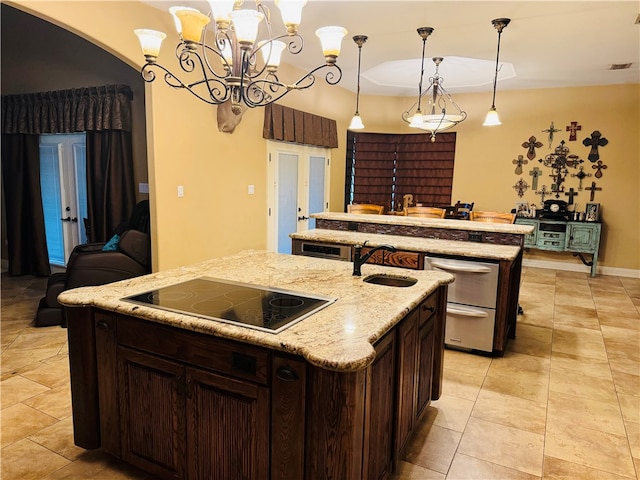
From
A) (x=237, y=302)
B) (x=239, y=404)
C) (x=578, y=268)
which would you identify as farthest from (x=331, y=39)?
(x=578, y=268)

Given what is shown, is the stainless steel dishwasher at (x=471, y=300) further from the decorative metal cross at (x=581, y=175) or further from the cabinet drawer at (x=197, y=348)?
the decorative metal cross at (x=581, y=175)

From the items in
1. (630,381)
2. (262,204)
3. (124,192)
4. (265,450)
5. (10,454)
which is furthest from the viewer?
(262,204)

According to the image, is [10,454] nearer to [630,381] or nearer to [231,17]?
[231,17]

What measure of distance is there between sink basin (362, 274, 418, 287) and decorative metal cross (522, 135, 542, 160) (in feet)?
18.1

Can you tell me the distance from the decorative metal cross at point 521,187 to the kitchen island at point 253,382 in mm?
5406

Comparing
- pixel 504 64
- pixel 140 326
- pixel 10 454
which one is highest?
pixel 504 64

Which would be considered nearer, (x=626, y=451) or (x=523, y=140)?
(x=626, y=451)

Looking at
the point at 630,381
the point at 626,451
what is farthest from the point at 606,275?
the point at 626,451

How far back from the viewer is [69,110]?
195 inches

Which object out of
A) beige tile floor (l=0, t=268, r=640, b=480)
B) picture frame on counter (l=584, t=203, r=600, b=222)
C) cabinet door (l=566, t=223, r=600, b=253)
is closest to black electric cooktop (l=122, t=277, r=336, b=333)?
beige tile floor (l=0, t=268, r=640, b=480)

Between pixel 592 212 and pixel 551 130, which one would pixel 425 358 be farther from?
pixel 551 130

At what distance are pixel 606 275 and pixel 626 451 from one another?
5.05 metres

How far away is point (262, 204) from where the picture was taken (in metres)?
5.40

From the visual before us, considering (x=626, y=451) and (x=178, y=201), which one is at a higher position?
(x=178, y=201)
